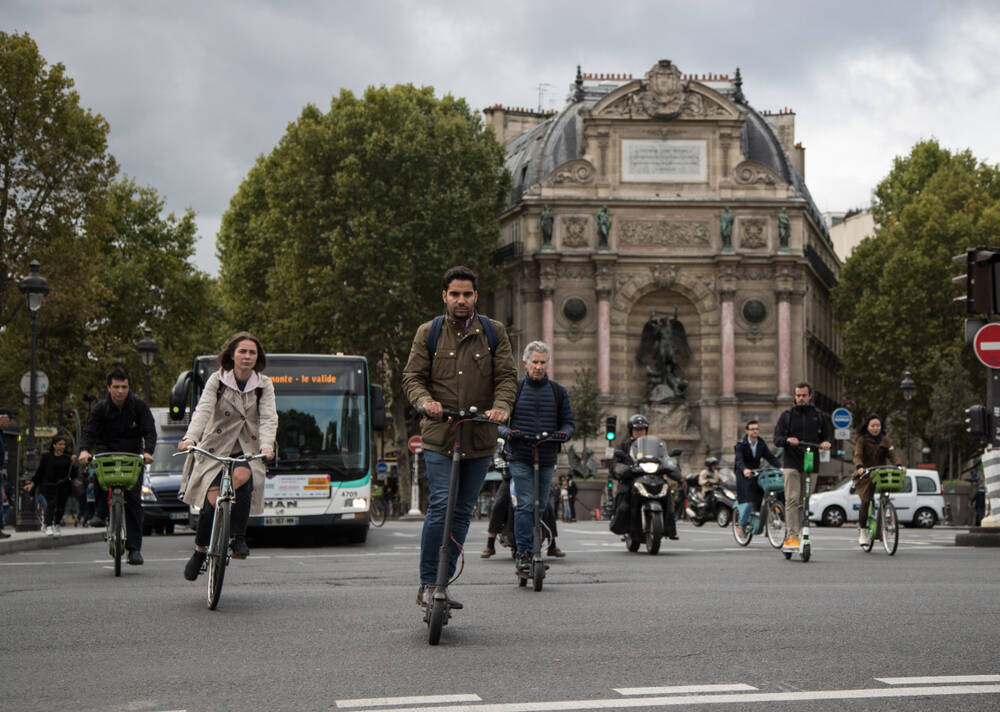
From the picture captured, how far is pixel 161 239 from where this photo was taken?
60.7 meters


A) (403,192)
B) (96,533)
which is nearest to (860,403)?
(403,192)

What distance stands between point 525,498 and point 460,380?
4.39 m

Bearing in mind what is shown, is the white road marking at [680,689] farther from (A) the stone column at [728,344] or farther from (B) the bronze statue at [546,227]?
(B) the bronze statue at [546,227]

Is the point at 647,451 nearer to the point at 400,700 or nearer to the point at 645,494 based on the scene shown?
the point at 645,494

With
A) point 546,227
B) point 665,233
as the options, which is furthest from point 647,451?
point 665,233

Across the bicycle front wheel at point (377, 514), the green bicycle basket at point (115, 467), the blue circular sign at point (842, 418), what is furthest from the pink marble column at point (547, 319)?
the green bicycle basket at point (115, 467)

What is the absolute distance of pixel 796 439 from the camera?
16.8 meters

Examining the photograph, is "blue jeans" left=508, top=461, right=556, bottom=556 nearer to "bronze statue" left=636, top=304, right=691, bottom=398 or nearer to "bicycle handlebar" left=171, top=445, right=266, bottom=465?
"bicycle handlebar" left=171, top=445, right=266, bottom=465

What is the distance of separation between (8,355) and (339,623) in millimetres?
40746

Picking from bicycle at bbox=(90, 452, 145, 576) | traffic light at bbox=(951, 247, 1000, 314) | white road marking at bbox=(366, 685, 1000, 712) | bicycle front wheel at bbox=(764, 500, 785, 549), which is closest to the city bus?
bicycle front wheel at bbox=(764, 500, 785, 549)

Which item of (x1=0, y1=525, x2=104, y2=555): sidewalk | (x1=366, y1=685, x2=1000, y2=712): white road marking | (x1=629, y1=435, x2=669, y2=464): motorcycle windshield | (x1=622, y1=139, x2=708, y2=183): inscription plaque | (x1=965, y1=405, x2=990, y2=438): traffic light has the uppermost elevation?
(x1=622, y1=139, x2=708, y2=183): inscription plaque

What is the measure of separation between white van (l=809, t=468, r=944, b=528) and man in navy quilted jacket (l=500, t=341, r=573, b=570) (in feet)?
94.0

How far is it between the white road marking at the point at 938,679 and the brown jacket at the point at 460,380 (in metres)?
2.70

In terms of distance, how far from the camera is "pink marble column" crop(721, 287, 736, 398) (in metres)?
59.5
